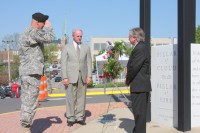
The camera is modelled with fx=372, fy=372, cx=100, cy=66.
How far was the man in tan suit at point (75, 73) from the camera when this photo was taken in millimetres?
8008

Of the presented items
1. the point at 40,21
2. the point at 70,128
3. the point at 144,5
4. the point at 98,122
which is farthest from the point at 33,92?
the point at 144,5

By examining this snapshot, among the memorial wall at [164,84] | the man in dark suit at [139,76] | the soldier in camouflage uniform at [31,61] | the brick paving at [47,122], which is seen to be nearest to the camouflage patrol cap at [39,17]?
the soldier in camouflage uniform at [31,61]

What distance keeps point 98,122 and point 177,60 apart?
8.11 ft

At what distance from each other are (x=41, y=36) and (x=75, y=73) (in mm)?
1956

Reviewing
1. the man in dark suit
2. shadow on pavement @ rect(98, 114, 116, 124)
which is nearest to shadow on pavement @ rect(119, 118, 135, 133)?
shadow on pavement @ rect(98, 114, 116, 124)

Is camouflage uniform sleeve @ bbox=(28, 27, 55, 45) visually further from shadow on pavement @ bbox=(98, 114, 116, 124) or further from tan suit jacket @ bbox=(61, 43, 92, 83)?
shadow on pavement @ bbox=(98, 114, 116, 124)

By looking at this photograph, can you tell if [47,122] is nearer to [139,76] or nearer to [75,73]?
[75,73]

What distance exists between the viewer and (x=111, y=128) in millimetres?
7551

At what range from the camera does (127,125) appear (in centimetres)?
784

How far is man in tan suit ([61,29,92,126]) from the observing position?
315 inches

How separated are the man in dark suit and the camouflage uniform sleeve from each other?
1357 mm

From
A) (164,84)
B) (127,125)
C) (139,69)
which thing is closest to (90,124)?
(127,125)

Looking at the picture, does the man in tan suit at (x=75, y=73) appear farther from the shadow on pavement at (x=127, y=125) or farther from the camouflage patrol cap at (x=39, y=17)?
the camouflage patrol cap at (x=39, y=17)

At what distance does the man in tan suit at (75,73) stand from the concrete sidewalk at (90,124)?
0.99ft
